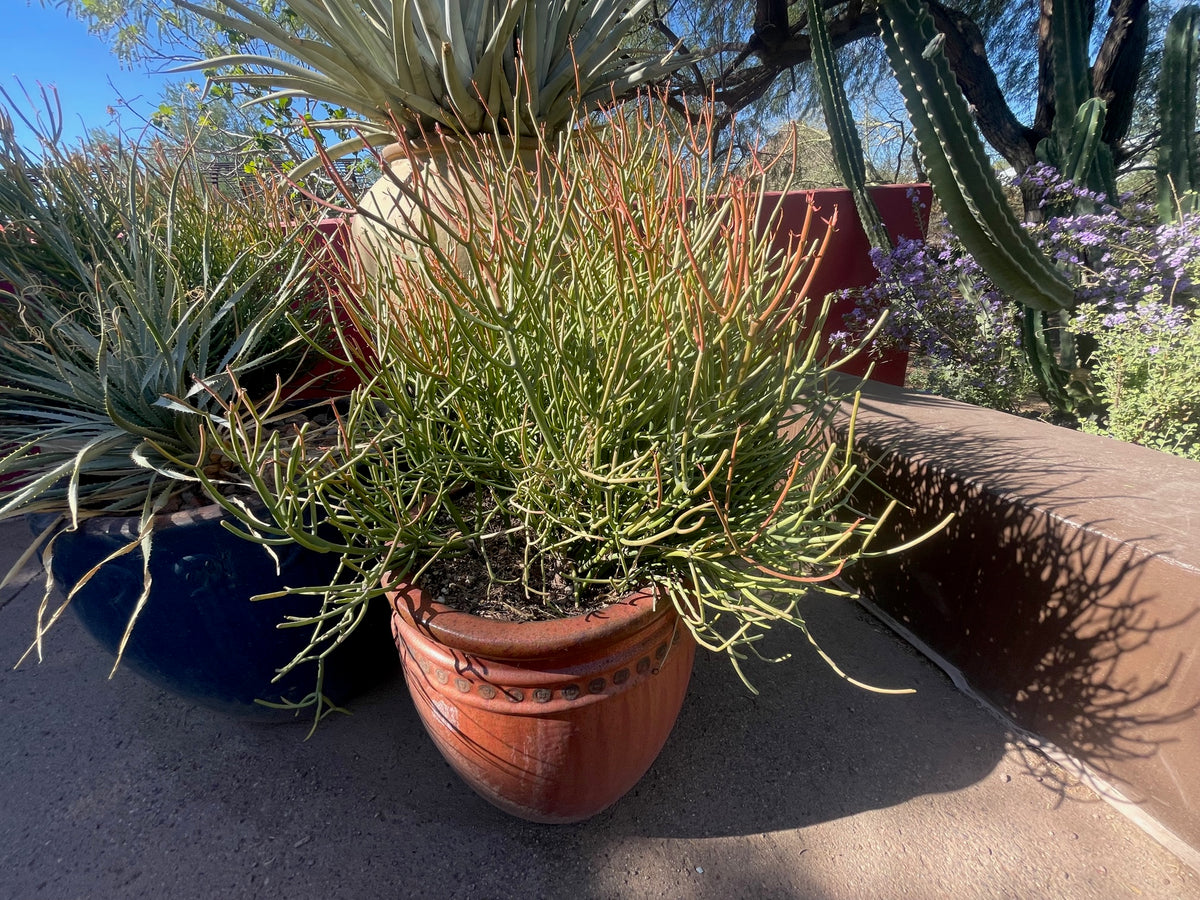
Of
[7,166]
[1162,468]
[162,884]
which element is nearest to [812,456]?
[1162,468]

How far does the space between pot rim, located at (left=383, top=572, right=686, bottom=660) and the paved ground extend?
1.87ft

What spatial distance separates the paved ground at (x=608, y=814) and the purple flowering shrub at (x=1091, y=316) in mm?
1350

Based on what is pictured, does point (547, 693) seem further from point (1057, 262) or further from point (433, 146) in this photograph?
point (1057, 262)

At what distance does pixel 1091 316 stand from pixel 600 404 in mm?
2703

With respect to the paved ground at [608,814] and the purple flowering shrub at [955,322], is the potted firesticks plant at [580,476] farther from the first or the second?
the purple flowering shrub at [955,322]

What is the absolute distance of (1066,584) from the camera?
50.0 inches

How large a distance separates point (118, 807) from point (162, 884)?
29 cm

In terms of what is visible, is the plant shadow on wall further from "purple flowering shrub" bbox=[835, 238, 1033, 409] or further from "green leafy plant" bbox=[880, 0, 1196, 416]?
"purple flowering shrub" bbox=[835, 238, 1033, 409]

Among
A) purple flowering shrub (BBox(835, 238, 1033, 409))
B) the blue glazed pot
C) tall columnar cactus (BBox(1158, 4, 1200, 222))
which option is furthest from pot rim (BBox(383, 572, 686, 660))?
tall columnar cactus (BBox(1158, 4, 1200, 222))

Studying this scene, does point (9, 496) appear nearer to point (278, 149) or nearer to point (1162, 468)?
point (1162, 468)

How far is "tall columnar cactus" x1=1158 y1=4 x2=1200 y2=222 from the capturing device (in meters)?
3.21

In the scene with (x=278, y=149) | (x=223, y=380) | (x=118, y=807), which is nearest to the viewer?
(x=118, y=807)

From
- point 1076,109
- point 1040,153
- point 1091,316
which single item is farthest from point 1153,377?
point 1040,153

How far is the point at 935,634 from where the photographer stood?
165 centimetres
